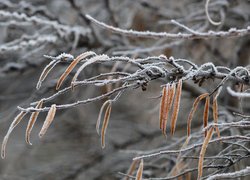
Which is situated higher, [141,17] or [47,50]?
[141,17]

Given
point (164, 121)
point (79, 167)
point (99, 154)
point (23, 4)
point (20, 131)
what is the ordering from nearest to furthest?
point (164, 121), point (23, 4), point (79, 167), point (99, 154), point (20, 131)

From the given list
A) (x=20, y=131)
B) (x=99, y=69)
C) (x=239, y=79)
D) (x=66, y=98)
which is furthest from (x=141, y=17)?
(x=239, y=79)

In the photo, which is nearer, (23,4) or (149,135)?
(23,4)

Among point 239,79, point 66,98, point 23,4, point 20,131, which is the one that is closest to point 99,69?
point 66,98

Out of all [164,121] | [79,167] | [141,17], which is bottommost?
[79,167]

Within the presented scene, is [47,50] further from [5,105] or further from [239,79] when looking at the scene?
[239,79]

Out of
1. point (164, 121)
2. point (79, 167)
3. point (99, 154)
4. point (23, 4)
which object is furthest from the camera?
point (99, 154)

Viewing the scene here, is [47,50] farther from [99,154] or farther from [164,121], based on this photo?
[164,121]
